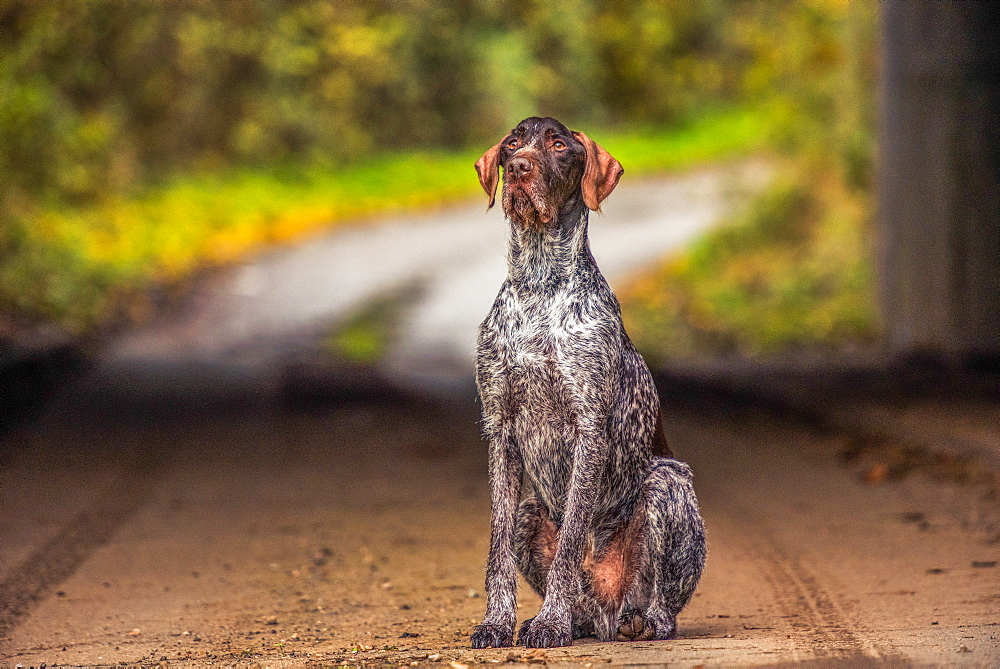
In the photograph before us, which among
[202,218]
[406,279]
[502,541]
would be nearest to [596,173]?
[502,541]

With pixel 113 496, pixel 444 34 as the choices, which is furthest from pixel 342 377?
pixel 444 34

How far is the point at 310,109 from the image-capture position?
1324 inches

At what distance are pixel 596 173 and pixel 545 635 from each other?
5.84 ft

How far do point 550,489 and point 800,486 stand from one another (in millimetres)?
4950

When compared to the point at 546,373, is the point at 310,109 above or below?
above

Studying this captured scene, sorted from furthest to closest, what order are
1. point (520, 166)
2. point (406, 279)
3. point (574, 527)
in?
point (406, 279), point (574, 527), point (520, 166)

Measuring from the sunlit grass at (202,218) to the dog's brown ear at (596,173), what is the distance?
12.3 meters

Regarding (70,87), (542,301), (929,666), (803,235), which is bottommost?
(929,666)

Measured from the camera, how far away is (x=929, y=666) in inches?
192

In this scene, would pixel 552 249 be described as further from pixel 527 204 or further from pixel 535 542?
pixel 535 542

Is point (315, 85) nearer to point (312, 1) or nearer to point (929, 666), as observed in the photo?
point (312, 1)

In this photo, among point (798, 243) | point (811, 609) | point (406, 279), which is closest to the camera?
point (811, 609)

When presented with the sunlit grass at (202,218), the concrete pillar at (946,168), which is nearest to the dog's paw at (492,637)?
the concrete pillar at (946,168)

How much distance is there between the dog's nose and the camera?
521cm
